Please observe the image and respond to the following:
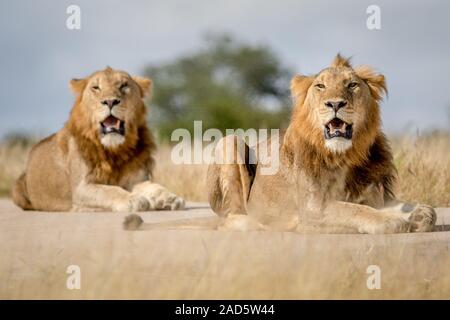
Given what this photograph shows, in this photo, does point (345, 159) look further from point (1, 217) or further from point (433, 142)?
point (433, 142)

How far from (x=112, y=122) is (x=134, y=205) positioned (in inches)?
55.8

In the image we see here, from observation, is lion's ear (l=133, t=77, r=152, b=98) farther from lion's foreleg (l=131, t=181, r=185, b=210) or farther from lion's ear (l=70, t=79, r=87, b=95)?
lion's foreleg (l=131, t=181, r=185, b=210)

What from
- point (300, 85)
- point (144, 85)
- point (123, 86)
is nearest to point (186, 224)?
point (300, 85)

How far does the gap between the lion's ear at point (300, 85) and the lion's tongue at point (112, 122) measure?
12.1ft

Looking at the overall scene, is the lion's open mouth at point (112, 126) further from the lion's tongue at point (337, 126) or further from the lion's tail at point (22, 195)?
the lion's tongue at point (337, 126)

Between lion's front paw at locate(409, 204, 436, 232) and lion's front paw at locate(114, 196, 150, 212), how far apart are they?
12.6ft

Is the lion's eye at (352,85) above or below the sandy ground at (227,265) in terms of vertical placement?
above

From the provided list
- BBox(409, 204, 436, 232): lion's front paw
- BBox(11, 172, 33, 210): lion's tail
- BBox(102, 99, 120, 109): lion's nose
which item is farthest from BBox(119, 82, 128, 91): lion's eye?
BBox(409, 204, 436, 232): lion's front paw

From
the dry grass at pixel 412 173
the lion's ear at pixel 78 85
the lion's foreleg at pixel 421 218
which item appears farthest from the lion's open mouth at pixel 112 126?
the lion's foreleg at pixel 421 218

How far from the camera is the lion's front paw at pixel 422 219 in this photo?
7.81 m

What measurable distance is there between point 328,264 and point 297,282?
409mm

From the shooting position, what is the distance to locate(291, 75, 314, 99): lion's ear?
845cm

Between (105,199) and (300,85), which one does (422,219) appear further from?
(105,199)

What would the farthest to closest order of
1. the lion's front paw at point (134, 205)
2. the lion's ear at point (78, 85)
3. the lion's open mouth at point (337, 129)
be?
the lion's ear at point (78, 85) < the lion's front paw at point (134, 205) < the lion's open mouth at point (337, 129)
